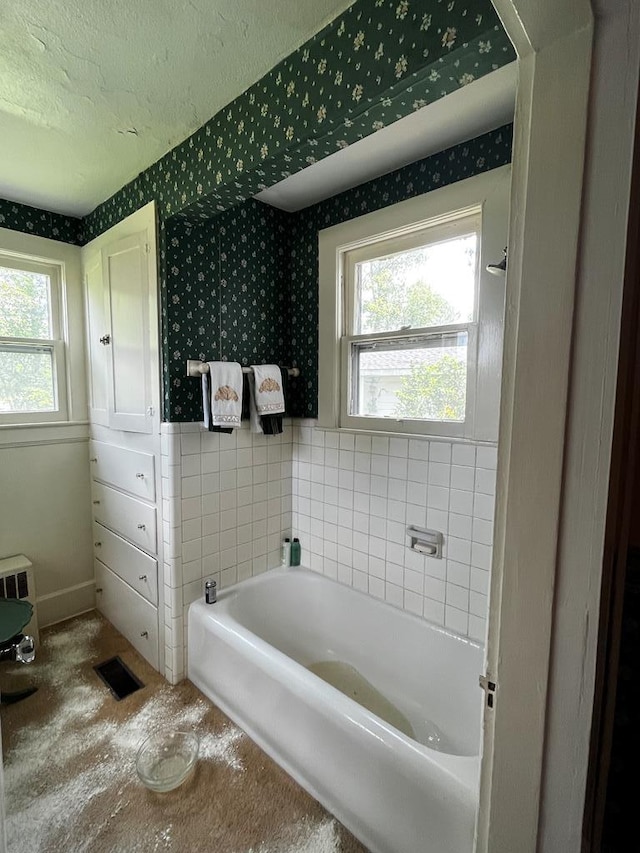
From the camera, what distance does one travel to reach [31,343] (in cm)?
236

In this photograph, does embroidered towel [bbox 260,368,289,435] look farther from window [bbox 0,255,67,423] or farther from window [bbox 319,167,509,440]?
window [bbox 0,255,67,423]

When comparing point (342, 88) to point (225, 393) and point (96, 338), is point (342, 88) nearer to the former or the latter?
point (225, 393)

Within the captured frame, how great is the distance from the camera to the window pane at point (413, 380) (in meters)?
1.79

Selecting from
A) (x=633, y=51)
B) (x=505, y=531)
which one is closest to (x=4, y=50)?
(x=633, y=51)

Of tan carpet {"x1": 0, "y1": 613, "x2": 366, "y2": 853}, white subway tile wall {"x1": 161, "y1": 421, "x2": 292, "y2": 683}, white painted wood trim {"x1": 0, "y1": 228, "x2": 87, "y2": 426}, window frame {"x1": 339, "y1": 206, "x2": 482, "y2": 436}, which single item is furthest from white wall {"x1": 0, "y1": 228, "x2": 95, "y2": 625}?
window frame {"x1": 339, "y1": 206, "x2": 482, "y2": 436}

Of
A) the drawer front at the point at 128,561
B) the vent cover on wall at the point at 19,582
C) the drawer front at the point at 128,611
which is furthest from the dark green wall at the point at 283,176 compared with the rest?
the vent cover on wall at the point at 19,582

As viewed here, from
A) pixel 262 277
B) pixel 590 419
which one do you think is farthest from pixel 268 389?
pixel 590 419

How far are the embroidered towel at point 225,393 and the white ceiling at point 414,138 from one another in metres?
0.97

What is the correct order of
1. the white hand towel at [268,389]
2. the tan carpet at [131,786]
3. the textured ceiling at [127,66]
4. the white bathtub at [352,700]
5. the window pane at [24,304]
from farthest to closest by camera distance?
the window pane at [24,304] < the white hand towel at [268,389] < the tan carpet at [131,786] < the white bathtub at [352,700] < the textured ceiling at [127,66]

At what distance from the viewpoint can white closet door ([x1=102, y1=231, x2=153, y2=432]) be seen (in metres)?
1.97

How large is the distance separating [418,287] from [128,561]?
7.12 feet

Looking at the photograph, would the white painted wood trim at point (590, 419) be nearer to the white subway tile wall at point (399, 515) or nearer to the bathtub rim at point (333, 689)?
the bathtub rim at point (333, 689)

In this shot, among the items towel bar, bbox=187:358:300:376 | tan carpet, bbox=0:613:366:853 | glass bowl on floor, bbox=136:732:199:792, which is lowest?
tan carpet, bbox=0:613:366:853

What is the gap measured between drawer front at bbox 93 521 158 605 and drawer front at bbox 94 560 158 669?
0.05m
